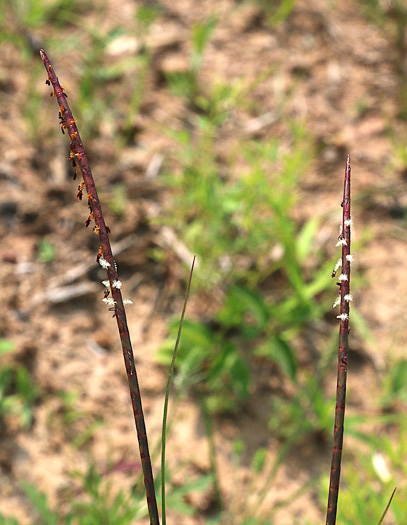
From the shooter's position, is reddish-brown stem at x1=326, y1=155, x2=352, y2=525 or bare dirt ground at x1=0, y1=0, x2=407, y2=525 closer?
reddish-brown stem at x1=326, y1=155, x2=352, y2=525

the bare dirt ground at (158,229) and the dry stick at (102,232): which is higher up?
the bare dirt ground at (158,229)

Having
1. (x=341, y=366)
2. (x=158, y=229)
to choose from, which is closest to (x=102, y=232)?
(x=341, y=366)

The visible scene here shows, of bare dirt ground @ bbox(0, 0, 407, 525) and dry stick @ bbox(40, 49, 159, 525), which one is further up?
bare dirt ground @ bbox(0, 0, 407, 525)

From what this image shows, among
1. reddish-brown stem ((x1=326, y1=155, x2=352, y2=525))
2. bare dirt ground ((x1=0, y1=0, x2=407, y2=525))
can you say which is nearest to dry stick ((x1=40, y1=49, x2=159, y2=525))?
reddish-brown stem ((x1=326, y1=155, x2=352, y2=525))

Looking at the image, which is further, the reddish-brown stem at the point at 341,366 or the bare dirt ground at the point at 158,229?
the bare dirt ground at the point at 158,229

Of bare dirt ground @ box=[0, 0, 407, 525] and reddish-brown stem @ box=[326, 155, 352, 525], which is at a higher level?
bare dirt ground @ box=[0, 0, 407, 525]

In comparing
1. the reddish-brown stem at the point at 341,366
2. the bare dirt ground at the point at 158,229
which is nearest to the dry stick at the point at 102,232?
the reddish-brown stem at the point at 341,366

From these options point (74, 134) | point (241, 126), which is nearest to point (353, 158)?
point (241, 126)

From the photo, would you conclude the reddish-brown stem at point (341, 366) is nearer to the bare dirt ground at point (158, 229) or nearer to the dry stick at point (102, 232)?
the dry stick at point (102, 232)

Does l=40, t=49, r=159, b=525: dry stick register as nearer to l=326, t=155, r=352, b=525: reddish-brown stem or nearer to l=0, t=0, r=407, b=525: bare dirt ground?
l=326, t=155, r=352, b=525: reddish-brown stem
